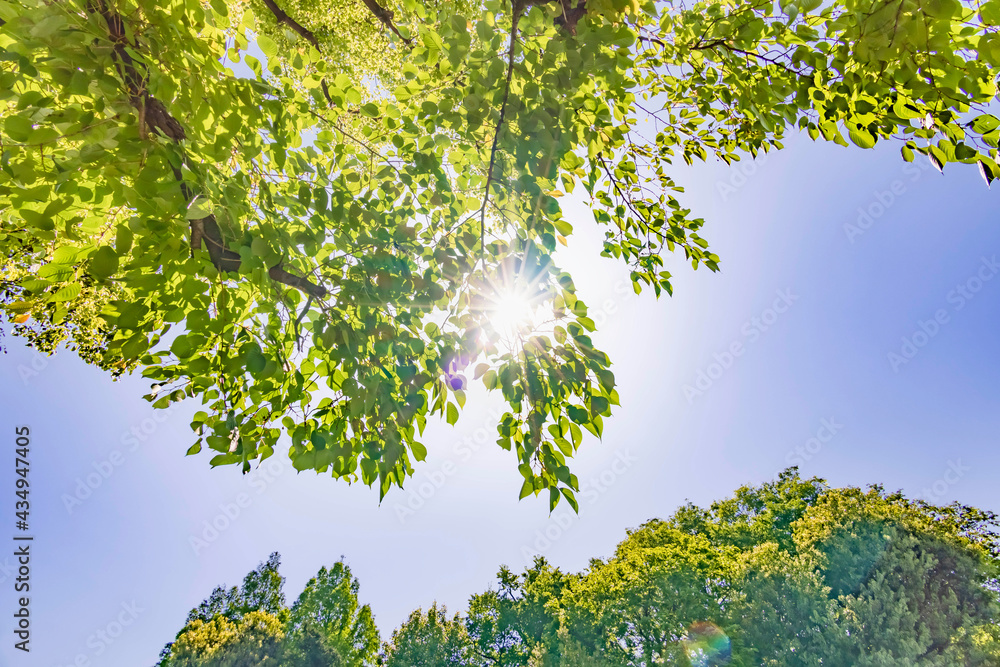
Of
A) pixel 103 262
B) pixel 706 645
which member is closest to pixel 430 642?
pixel 706 645

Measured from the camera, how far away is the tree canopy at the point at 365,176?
193 centimetres

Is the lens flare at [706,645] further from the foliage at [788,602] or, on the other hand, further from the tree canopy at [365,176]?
the tree canopy at [365,176]

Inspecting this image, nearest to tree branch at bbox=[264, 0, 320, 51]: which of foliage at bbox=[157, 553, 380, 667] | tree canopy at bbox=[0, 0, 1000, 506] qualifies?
tree canopy at bbox=[0, 0, 1000, 506]

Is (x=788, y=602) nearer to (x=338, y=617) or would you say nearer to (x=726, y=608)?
(x=726, y=608)

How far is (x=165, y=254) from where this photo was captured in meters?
2.21

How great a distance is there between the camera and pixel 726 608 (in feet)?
55.9

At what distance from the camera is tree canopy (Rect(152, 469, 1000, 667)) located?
1405cm

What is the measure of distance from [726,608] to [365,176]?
68.9 ft

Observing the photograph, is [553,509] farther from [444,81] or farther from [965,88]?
[444,81]

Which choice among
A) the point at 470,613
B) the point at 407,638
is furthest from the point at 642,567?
the point at 407,638

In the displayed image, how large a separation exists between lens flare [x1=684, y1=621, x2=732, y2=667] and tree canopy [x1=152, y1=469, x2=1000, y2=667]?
4 centimetres

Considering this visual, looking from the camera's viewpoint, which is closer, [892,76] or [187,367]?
[892,76]

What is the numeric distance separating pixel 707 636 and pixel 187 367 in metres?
20.9

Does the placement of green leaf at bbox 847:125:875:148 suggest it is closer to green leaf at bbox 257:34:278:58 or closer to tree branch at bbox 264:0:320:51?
green leaf at bbox 257:34:278:58
